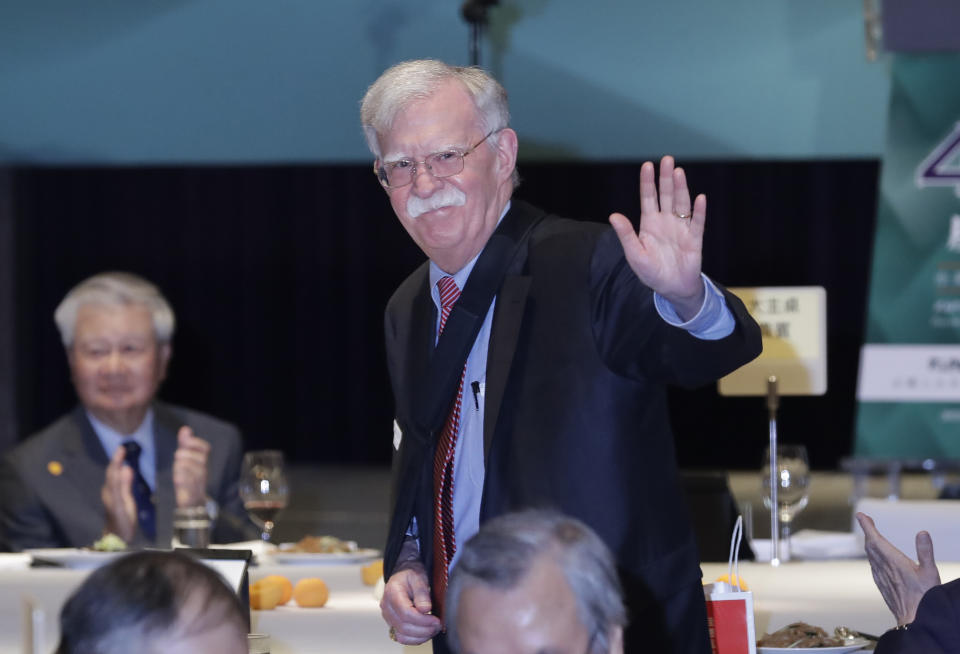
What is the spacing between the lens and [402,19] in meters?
11.2

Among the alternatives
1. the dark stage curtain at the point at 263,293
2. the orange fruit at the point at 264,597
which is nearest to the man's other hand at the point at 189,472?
the orange fruit at the point at 264,597

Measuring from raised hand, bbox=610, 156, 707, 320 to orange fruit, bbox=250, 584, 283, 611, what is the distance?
3.35 ft

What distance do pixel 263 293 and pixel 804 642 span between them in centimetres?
1173

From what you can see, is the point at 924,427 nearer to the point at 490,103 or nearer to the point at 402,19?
the point at 490,103

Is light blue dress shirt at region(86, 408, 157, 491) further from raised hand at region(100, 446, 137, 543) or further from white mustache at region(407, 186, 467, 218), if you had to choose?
white mustache at region(407, 186, 467, 218)

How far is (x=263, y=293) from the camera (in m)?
13.3

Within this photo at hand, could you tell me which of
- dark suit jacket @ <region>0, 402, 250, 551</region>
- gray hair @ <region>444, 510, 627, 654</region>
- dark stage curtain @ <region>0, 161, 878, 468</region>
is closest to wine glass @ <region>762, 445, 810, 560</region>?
dark suit jacket @ <region>0, 402, 250, 551</region>

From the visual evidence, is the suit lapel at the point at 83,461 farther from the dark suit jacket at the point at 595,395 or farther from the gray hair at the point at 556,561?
the gray hair at the point at 556,561

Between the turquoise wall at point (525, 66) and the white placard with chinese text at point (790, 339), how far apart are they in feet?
25.1

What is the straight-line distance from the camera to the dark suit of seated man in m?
3.52

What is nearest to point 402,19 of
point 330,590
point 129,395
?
point 129,395

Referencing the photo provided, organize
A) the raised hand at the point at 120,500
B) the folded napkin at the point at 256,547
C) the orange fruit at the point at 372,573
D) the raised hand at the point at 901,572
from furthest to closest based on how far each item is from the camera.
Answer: the raised hand at the point at 120,500, the folded napkin at the point at 256,547, the orange fruit at the point at 372,573, the raised hand at the point at 901,572

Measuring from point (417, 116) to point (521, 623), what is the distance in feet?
3.06

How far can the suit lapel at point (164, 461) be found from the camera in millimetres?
3482
